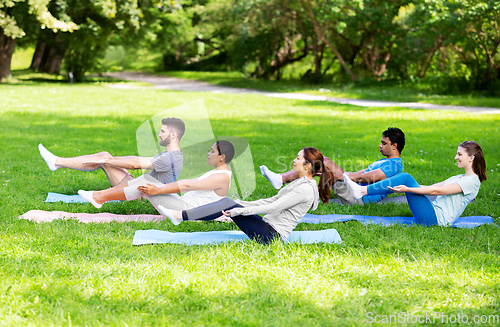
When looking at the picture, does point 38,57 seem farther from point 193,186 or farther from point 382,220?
point 382,220

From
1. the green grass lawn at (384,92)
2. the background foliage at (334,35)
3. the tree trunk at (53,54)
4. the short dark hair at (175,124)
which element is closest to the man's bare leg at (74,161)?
the short dark hair at (175,124)

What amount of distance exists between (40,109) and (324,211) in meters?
11.0

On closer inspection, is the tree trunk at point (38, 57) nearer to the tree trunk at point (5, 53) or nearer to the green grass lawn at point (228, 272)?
the tree trunk at point (5, 53)

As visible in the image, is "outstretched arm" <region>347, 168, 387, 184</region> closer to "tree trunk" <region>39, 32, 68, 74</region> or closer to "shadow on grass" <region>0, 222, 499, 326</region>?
"shadow on grass" <region>0, 222, 499, 326</region>

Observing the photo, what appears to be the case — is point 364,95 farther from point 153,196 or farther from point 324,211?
point 153,196

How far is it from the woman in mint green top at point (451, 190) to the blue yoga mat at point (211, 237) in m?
0.79

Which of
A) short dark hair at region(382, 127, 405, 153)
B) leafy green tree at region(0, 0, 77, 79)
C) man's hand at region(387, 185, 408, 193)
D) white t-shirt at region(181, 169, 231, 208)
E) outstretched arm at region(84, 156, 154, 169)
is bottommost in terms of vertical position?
white t-shirt at region(181, 169, 231, 208)

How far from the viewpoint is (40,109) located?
45.9 ft

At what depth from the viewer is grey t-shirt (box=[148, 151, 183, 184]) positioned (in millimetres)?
5352

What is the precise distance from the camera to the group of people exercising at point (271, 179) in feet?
14.7

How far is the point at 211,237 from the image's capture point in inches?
187

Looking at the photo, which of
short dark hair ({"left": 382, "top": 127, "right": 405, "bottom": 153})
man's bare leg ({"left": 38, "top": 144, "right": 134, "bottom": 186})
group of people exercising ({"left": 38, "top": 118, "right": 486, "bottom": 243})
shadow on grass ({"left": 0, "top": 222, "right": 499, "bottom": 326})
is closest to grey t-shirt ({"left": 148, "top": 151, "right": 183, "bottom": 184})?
group of people exercising ({"left": 38, "top": 118, "right": 486, "bottom": 243})

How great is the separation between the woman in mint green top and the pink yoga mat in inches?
94.9

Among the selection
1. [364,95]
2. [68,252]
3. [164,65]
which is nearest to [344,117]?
[364,95]
